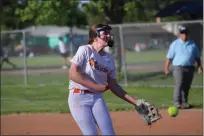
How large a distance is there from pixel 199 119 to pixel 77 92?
17.7ft

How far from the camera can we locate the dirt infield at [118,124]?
384 inches

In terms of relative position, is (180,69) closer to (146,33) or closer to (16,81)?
(146,33)

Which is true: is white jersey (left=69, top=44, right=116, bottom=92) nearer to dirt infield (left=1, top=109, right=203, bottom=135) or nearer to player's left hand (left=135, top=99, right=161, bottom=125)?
player's left hand (left=135, top=99, right=161, bottom=125)

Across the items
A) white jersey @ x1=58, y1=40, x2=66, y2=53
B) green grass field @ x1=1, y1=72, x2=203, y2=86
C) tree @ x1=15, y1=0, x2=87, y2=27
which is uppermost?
tree @ x1=15, y1=0, x2=87, y2=27

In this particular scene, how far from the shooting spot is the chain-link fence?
17188 mm

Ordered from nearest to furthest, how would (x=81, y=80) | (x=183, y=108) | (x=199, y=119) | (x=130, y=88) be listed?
(x=81, y=80)
(x=199, y=119)
(x=183, y=108)
(x=130, y=88)

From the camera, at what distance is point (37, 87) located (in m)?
19.0

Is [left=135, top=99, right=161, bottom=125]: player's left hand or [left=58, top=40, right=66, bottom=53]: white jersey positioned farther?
[left=58, top=40, right=66, bottom=53]: white jersey

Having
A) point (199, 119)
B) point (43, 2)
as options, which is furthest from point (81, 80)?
point (43, 2)

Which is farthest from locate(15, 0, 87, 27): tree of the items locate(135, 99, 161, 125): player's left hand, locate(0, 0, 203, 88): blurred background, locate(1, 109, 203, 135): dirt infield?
locate(135, 99, 161, 125): player's left hand

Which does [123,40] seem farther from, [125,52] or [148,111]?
[148,111]

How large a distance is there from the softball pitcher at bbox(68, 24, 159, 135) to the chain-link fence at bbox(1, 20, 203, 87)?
9652 mm

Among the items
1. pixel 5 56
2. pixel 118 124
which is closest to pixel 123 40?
pixel 5 56

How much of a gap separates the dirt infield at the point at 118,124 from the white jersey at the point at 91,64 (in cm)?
384
